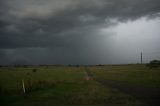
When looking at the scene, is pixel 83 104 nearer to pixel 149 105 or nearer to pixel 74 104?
pixel 74 104

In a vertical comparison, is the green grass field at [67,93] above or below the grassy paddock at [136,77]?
above

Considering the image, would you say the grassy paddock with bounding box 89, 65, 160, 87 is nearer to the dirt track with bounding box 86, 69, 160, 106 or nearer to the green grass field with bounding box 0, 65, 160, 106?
the green grass field with bounding box 0, 65, 160, 106

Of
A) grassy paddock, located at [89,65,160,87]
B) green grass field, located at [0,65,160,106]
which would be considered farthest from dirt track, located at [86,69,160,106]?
grassy paddock, located at [89,65,160,87]

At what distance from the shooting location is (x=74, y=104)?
599 inches

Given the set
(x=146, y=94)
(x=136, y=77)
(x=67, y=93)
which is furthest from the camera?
(x=136, y=77)

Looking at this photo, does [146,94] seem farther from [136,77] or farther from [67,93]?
[136,77]

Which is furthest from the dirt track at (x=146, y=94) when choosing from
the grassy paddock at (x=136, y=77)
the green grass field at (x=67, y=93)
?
the grassy paddock at (x=136, y=77)

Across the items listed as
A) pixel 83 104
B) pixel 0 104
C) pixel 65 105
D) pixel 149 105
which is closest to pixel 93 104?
pixel 83 104

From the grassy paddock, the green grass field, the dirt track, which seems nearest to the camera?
the dirt track

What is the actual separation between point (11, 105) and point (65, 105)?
4028 millimetres

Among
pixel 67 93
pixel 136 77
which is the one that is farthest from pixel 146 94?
pixel 136 77

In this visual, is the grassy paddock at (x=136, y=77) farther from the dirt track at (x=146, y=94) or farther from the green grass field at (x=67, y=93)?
the dirt track at (x=146, y=94)

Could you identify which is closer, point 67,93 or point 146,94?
point 146,94

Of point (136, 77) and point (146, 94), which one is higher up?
point (146, 94)
